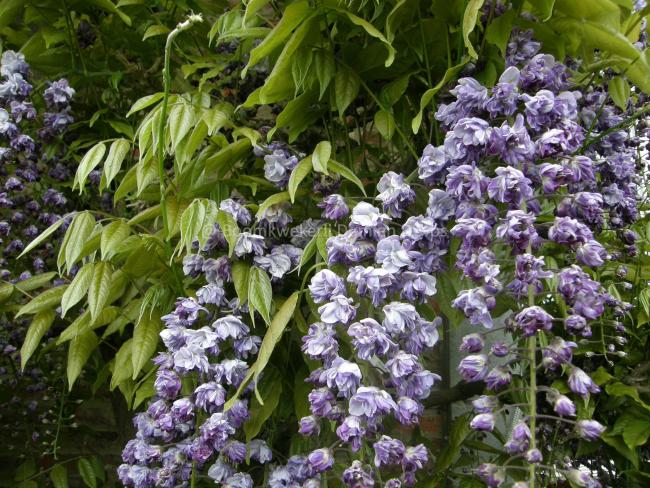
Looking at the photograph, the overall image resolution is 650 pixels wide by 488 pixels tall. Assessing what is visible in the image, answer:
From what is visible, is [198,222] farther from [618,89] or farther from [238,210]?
[618,89]

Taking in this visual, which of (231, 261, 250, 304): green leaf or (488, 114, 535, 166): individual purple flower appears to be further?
(231, 261, 250, 304): green leaf

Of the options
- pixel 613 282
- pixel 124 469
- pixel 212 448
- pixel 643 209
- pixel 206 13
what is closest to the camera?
pixel 212 448

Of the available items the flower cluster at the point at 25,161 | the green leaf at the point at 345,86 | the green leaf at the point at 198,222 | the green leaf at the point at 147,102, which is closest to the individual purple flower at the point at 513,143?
the green leaf at the point at 345,86

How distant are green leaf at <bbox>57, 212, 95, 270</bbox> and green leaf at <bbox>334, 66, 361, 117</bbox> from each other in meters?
0.46

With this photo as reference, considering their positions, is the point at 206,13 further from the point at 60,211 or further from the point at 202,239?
the point at 202,239

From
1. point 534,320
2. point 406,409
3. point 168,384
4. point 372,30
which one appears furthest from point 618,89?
point 168,384

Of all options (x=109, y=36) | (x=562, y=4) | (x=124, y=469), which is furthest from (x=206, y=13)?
(x=124, y=469)

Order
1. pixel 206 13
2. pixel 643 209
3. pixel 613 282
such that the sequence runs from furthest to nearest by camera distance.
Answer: pixel 206 13 < pixel 643 209 < pixel 613 282

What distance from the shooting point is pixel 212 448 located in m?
1.00

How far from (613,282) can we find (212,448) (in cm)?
79

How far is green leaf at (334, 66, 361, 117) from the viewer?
1144mm

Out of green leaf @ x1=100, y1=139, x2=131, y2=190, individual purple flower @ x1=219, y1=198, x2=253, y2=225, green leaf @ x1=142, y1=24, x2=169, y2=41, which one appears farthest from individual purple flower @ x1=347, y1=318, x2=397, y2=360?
green leaf @ x1=142, y1=24, x2=169, y2=41

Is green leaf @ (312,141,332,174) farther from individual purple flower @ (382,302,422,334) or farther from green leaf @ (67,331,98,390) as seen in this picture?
green leaf @ (67,331,98,390)

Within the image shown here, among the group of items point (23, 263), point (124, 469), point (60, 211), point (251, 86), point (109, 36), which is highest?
point (109, 36)
